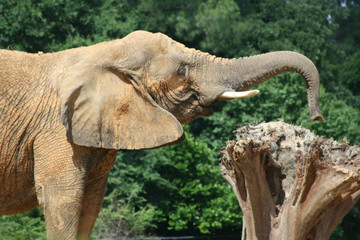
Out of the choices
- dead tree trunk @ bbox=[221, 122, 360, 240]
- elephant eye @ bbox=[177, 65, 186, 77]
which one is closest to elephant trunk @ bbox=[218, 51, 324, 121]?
elephant eye @ bbox=[177, 65, 186, 77]

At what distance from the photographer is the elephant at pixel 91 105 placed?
5539mm

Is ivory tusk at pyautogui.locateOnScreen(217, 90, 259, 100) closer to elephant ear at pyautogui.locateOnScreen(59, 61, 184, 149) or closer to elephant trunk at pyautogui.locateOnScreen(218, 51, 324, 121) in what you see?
elephant trunk at pyautogui.locateOnScreen(218, 51, 324, 121)

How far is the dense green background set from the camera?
53.5 ft

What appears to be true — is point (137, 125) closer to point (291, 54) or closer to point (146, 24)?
point (291, 54)

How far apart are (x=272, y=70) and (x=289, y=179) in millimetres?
1378

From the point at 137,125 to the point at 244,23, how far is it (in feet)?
48.9

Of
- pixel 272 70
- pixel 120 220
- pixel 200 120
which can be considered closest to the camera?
pixel 272 70

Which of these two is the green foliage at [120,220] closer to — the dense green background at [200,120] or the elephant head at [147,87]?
the dense green background at [200,120]

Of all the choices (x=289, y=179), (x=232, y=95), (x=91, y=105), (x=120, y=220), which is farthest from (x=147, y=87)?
(x=120, y=220)

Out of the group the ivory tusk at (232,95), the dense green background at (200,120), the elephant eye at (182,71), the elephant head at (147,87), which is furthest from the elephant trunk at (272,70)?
the dense green background at (200,120)

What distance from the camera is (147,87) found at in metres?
5.78

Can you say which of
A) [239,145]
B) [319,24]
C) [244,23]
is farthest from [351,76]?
[239,145]

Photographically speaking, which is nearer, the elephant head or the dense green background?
the elephant head

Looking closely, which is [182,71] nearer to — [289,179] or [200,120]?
[289,179]
